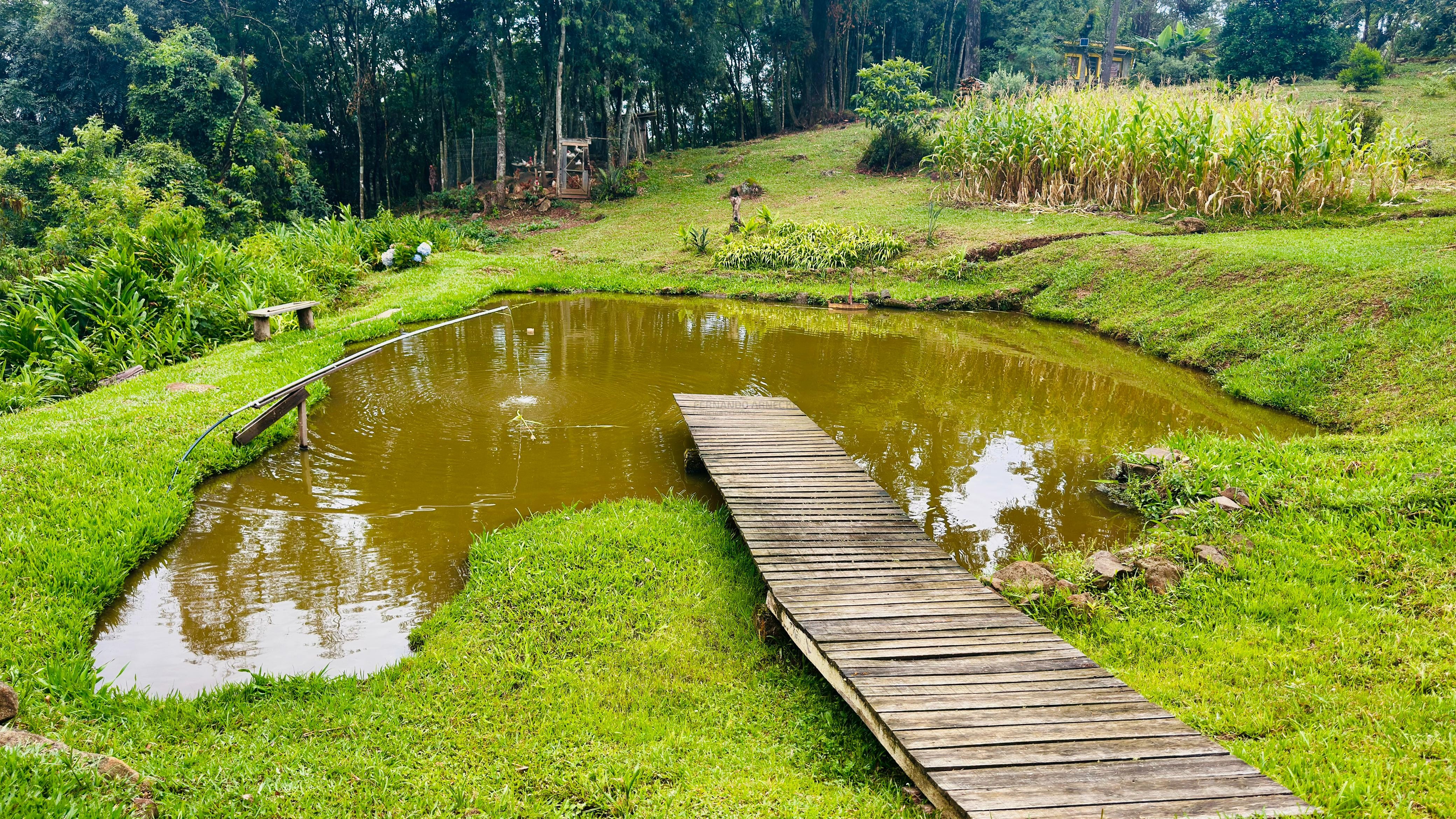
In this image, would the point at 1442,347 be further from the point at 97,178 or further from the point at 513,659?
the point at 97,178

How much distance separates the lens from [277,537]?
479 cm

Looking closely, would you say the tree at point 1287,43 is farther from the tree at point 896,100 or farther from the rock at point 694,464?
the rock at point 694,464

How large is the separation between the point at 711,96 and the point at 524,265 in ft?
56.0

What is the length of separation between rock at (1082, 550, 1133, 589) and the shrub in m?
9.46

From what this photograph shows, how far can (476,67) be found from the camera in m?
21.9

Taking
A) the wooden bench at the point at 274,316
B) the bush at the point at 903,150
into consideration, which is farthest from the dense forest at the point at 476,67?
the wooden bench at the point at 274,316

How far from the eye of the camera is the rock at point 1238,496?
15.4 ft

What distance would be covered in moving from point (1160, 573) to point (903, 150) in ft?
60.8

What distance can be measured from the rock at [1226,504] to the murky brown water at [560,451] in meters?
0.57

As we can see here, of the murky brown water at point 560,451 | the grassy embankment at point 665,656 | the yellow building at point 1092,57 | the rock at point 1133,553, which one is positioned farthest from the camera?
the yellow building at point 1092,57

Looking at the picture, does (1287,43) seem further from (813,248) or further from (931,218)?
(813,248)

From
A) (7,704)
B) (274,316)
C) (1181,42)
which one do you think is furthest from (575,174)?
(1181,42)

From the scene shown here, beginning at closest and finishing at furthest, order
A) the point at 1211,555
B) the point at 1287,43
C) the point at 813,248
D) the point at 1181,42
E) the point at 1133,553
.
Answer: the point at 1211,555, the point at 1133,553, the point at 813,248, the point at 1287,43, the point at 1181,42

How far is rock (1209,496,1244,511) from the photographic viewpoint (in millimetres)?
4621
